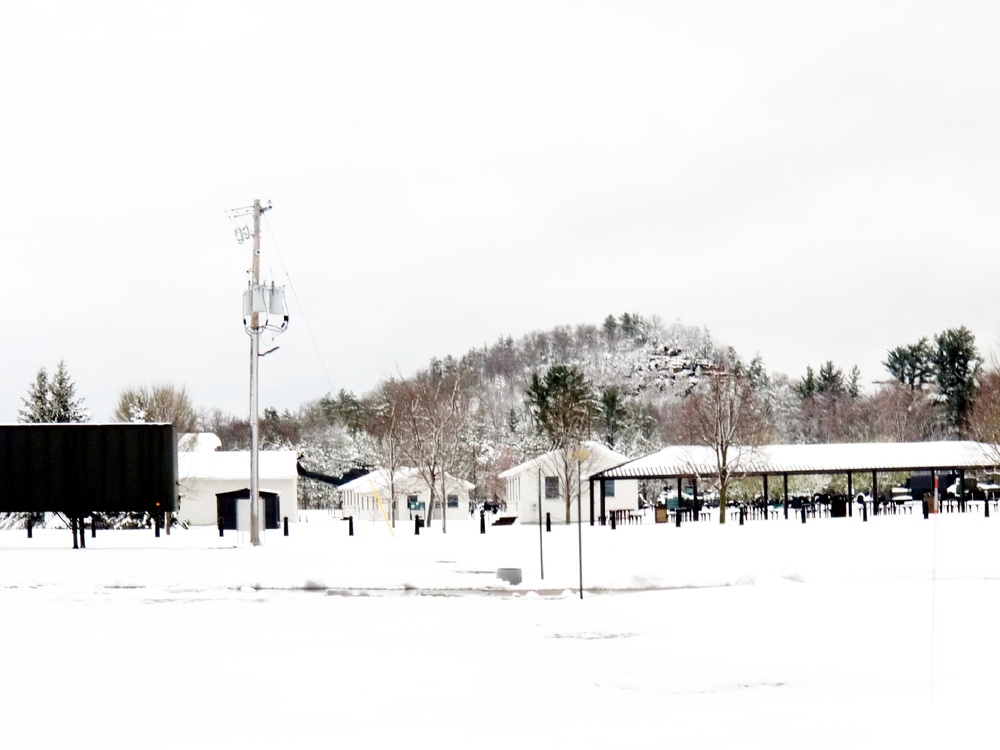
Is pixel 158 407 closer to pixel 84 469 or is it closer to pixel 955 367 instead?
pixel 84 469

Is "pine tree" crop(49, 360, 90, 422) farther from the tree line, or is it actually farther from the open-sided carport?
the open-sided carport

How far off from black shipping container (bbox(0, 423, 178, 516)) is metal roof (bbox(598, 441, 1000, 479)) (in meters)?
22.7

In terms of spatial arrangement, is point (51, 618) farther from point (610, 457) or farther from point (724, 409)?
point (610, 457)

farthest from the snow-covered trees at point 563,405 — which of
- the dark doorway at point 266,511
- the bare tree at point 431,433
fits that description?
the dark doorway at point 266,511

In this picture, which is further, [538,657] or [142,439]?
[142,439]

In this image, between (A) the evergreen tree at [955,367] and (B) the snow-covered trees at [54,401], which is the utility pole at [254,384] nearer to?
(B) the snow-covered trees at [54,401]

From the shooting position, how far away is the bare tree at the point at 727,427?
1938 inches

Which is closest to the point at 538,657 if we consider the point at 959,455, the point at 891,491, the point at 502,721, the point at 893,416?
the point at 502,721

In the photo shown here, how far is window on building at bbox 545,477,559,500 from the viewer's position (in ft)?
211

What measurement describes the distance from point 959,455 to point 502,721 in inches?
2036

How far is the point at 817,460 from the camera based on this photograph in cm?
5412

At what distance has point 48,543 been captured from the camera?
35344 mm

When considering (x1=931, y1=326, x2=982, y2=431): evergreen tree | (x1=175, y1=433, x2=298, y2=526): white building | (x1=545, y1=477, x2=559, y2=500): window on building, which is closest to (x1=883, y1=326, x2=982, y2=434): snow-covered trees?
(x1=931, y1=326, x2=982, y2=431): evergreen tree

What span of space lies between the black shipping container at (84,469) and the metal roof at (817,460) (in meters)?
22.7
